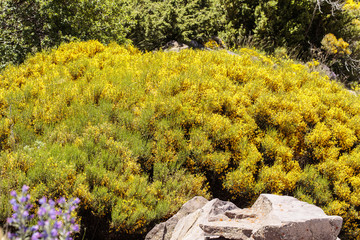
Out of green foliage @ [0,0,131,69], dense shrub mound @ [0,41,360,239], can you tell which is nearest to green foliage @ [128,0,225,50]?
green foliage @ [0,0,131,69]

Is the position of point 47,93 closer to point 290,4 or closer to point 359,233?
point 359,233

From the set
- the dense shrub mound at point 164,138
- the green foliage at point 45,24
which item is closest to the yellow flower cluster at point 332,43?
the dense shrub mound at point 164,138

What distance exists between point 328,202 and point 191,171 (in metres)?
2.25

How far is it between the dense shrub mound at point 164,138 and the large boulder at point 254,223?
0.98 ft

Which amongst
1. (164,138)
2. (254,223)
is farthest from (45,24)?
(254,223)

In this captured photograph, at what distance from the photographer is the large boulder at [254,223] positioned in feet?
9.44

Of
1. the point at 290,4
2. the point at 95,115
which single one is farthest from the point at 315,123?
the point at 290,4

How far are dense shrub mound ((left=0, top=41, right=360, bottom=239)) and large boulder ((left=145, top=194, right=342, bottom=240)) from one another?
0.98 ft

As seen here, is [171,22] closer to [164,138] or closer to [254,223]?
[164,138]

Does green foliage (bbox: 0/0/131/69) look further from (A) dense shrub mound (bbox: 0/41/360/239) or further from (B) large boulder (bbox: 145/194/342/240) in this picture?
(B) large boulder (bbox: 145/194/342/240)

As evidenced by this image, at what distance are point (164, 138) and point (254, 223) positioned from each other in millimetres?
1891

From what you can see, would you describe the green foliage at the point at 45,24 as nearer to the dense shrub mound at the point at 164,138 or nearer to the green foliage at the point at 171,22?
the dense shrub mound at the point at 164,138

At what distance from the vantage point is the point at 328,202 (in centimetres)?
448

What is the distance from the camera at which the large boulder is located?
9.44 feet
